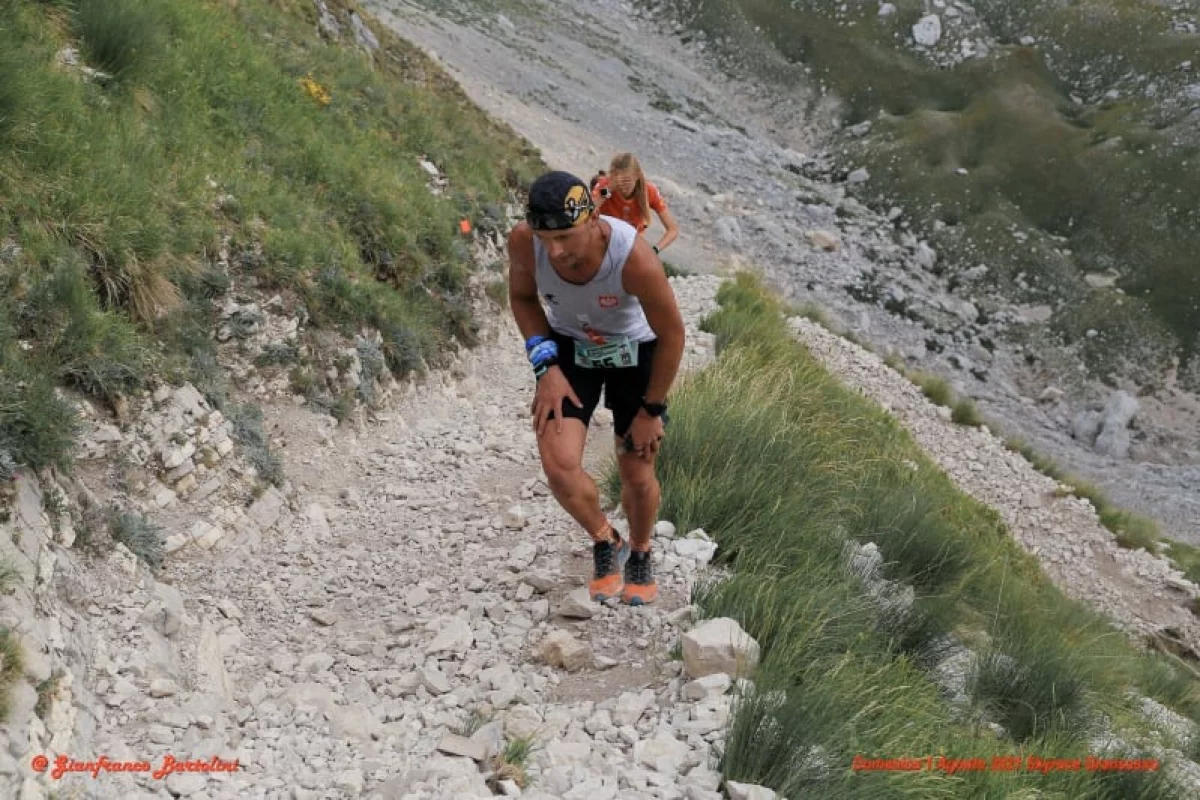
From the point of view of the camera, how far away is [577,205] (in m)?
3.90

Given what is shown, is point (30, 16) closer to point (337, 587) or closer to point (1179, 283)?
point (337, 587)

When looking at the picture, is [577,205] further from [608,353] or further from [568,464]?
[568,464]

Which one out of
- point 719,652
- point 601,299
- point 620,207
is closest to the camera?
point 719,652

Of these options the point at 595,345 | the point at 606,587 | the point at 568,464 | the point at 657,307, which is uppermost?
the point at 657,307

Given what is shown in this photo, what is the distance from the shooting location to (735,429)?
21.8 ft

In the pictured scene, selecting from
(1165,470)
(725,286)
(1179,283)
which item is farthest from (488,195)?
(1179,283)

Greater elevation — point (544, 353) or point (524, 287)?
point (524, 287)

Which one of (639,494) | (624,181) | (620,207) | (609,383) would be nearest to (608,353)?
(609,383)

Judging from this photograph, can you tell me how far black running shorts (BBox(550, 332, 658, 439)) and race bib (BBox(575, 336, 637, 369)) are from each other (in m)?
0.04

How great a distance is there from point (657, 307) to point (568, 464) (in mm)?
911

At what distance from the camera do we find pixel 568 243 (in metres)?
3.99

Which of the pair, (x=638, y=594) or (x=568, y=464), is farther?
(x=638, y=594)

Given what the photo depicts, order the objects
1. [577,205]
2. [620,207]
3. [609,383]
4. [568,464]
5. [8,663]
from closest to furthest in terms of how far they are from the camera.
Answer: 1. [8,663]
2. [577,205]
3. [568,464]
4. [609,383]
5. [620,207]

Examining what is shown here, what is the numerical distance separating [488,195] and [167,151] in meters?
5.72
